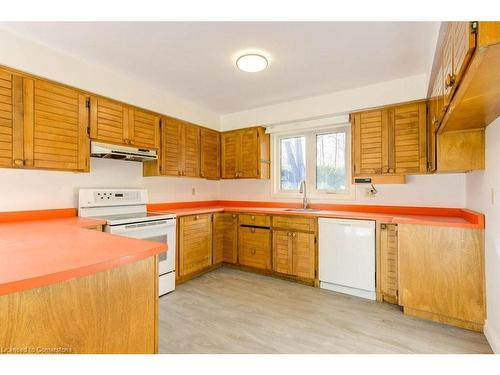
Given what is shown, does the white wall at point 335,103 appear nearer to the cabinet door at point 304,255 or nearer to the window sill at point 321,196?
the window sill at point 321,196

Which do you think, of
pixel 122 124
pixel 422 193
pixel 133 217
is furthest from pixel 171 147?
pixel 422 193

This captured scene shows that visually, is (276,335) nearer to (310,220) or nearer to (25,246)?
(310,220)

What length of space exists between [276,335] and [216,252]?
1771 mm

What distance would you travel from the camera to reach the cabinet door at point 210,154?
381cm

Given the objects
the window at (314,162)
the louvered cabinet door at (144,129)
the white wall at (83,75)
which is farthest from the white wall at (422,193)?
the white wall at (83,75)

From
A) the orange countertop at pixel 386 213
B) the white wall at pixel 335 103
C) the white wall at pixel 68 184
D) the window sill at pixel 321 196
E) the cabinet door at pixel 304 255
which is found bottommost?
the cabinet door at pixel 304 255

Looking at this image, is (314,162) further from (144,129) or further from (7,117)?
(7,117)

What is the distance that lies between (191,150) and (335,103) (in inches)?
79.2

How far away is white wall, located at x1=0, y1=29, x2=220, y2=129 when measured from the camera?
2021mm

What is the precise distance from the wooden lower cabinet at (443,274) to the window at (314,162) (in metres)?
1.17
